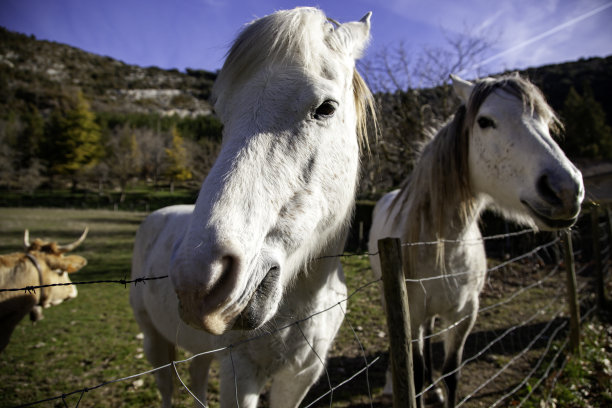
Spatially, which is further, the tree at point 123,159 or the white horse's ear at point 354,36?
the tree at point 123,159

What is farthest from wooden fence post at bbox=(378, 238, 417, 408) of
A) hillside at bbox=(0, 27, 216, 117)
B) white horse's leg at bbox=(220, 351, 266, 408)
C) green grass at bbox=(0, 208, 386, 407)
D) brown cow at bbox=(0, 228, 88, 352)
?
hillside at bbox=(0, 27, 216, 117)

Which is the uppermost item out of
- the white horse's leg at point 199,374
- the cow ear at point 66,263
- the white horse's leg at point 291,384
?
the cow ear at point 66,263

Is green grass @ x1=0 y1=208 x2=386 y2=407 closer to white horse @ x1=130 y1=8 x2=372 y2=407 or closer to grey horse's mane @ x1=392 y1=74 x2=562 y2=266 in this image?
white horse @ x1=130 y1=8 x2=372 y2=407

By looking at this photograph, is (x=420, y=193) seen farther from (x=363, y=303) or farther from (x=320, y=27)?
A: (x=363, y=303)

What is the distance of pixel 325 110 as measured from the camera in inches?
50.8

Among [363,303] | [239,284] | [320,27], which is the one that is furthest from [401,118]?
[239,284]

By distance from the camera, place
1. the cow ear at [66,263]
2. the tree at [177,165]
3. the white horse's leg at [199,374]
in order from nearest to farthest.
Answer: the white horse's leg at [199,374], the cow ear at [66,263], the tree at [177,165]

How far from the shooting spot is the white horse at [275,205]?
2.73 ft

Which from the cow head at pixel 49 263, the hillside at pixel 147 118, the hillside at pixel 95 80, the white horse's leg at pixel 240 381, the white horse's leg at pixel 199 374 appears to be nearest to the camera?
the white horse's leg at pixel 240 381

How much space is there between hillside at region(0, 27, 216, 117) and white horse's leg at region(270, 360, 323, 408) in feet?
320

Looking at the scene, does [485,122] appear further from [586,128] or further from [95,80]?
[95,80]

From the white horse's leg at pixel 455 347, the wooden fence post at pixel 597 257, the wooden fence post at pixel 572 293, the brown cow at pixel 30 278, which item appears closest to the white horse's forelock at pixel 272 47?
the white horse's leg at pixel 455 347

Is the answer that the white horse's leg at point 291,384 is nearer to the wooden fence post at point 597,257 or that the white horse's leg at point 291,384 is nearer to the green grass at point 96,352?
the green grass at point 96,352

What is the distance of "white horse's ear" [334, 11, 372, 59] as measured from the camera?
1545 millimetres
